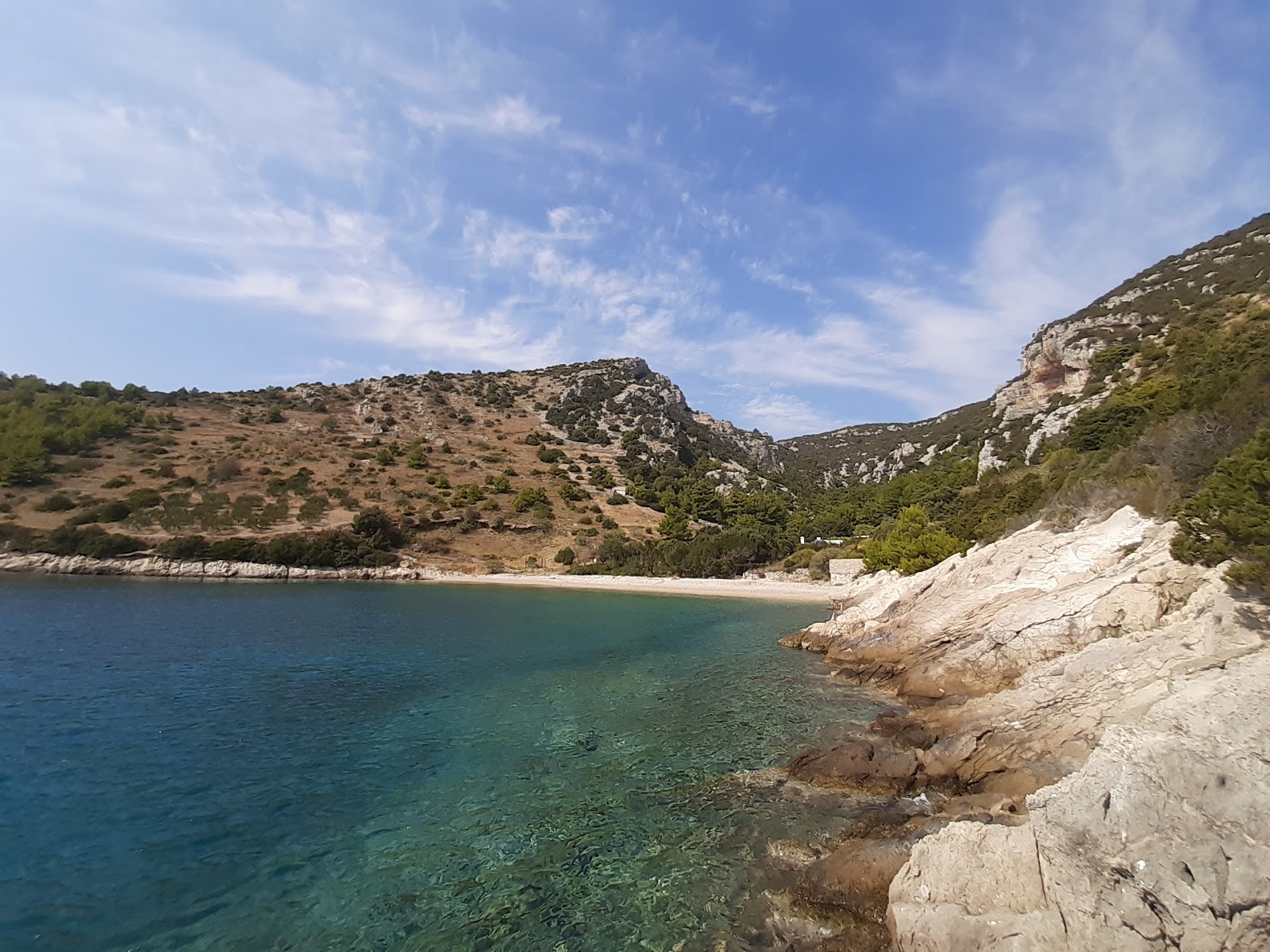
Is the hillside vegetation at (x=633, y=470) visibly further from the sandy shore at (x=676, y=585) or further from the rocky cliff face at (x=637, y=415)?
the sandy shore at (x=676, y=585)

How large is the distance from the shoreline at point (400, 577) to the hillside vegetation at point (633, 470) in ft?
5.49

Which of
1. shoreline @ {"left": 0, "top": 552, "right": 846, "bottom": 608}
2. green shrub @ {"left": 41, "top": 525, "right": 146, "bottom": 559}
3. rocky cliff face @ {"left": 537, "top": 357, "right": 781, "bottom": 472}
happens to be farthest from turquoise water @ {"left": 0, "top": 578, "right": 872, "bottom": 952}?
rocky cliff face @ {"left": 537, "top": 357, "right": 781, "bottom": 472}

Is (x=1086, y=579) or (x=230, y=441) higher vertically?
(x=230, y=441)

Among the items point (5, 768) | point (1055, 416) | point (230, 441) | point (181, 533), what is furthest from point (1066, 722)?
A: point (230, 441)

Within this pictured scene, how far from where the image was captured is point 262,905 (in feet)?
24.6

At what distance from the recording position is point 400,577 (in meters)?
61.1

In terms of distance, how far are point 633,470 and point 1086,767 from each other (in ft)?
296

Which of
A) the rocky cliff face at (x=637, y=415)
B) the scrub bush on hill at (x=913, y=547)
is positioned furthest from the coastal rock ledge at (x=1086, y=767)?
the rocky cliff face at (x=637, y=415)

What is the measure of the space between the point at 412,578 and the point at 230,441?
1516 inches

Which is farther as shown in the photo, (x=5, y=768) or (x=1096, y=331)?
(x=1096, y=331)

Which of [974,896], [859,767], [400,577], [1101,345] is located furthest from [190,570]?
[1101,345]

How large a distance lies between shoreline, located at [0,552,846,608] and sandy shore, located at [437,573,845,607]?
65 mm

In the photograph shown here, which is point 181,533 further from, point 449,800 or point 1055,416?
point 1055,416

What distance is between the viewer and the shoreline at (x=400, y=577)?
4794 centimetres
